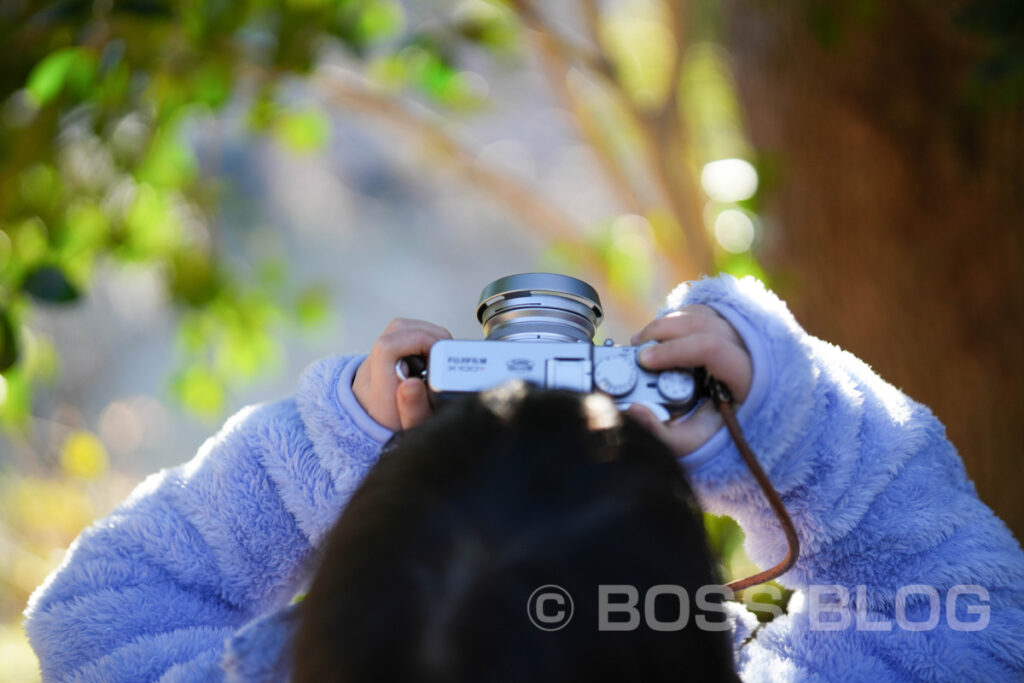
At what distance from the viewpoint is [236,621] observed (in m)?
0.56

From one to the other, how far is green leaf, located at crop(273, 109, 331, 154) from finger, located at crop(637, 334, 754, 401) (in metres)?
1.09

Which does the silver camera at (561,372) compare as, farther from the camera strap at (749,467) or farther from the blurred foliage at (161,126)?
the blurred foliage at (161,126)

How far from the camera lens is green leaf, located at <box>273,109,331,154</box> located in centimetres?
137

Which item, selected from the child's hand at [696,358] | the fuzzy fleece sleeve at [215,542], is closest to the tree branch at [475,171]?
the fuzzy fleece sleeve at [215,542]

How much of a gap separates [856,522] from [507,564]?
10.4 inches

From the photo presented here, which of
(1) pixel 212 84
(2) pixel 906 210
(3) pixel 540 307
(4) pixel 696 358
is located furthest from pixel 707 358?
(2) pixel 906 210

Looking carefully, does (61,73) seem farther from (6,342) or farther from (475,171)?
(475,171)

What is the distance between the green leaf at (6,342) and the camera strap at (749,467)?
585mm

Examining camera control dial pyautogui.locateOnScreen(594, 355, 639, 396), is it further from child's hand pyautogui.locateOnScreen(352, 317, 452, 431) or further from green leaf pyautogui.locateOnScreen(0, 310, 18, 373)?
green leaf pyautogui.locateOnScreen(0, 310, 18, 373)

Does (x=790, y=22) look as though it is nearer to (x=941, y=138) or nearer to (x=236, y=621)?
(x=941, y=138)

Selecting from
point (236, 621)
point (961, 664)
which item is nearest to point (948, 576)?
point (961, 664)

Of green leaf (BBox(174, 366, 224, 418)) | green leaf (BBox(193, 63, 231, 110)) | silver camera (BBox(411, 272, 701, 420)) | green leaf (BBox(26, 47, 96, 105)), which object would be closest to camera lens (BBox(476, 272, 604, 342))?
silver camera (BBox(411, 272, 701, 420))

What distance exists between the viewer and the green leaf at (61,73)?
2.59ft

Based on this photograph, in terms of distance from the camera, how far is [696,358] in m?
0.45
